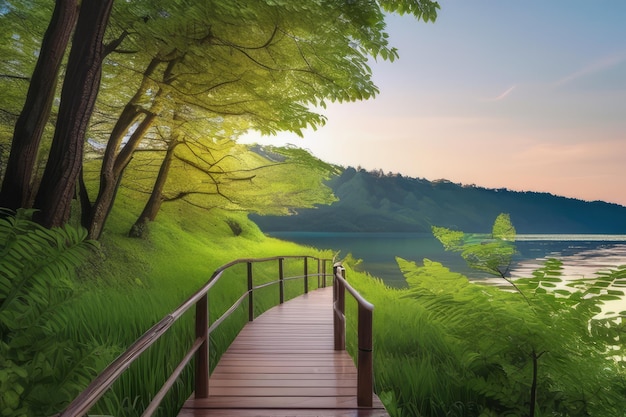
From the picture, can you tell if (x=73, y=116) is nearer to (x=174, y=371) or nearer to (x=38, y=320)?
(x=38, y=320)

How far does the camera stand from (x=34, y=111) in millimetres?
7180

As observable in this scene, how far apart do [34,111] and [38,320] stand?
171 inches

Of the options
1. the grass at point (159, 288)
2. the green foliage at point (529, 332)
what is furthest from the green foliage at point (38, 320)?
the green foliage at point (529, 332)

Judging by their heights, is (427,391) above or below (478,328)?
below

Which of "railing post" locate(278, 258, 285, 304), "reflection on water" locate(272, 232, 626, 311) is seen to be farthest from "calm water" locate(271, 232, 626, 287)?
"railing post" locate(278, 258, 285, 304)

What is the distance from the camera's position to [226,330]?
8266mm

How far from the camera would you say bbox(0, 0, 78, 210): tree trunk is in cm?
Answer: 708

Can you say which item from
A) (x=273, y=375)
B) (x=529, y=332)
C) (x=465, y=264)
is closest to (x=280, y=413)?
(x=273, y=375)

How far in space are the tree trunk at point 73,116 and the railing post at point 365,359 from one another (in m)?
5.23

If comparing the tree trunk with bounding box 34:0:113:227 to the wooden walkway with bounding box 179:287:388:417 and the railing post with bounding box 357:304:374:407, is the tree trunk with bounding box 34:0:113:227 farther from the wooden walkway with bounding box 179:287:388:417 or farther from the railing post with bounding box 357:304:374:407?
the railing post with bounding box 357:304:374:407

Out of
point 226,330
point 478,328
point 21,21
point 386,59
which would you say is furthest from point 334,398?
point 21,21

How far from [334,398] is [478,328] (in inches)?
85.2

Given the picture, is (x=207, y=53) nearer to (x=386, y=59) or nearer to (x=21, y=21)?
(x=386, y=59)

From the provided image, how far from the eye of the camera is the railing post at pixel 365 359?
392cm
